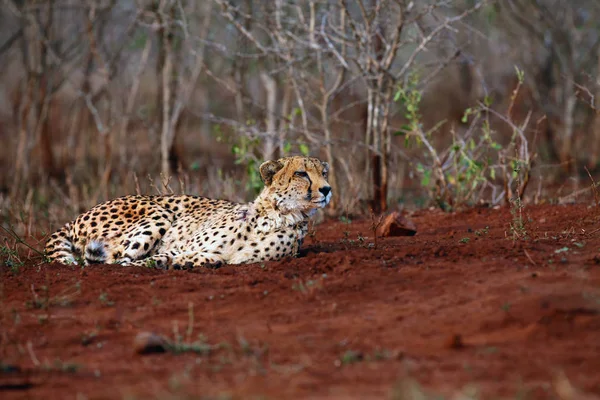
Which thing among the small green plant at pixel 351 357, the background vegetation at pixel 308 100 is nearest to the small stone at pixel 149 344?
the small green plant at pixel 351 357

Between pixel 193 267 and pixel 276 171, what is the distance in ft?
2.62

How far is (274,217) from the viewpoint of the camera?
5.18m

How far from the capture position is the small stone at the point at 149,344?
3305mm

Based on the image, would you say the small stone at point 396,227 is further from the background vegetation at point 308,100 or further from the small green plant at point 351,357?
the small green plant at point 351,357

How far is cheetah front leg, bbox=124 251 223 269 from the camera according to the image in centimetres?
511

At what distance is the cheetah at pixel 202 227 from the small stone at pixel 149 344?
5.66ft

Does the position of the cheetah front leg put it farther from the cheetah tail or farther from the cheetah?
the cheetah tail

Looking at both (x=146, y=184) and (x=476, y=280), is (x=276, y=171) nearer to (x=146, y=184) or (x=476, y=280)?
(x=476, y=280)

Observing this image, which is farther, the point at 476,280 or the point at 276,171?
the point at 276,171

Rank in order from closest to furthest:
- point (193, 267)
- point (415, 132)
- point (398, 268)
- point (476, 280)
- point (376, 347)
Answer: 1. point (376, 347)
2. point (476, 280)
3. point (398, 268)
4. point (193, 267)
5. point (415, 132)

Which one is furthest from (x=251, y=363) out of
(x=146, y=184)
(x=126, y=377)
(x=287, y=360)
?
(x=146, y=184)

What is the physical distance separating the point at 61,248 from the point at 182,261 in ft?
3.18

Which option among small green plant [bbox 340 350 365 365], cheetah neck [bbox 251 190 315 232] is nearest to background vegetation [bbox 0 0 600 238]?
cheetah neck [bbox 251 190 315 232]

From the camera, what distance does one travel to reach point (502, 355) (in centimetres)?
305
